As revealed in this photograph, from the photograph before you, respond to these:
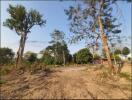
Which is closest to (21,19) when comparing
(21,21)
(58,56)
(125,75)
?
(21,21)

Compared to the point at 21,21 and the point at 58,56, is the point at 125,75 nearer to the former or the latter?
the point at 21,21

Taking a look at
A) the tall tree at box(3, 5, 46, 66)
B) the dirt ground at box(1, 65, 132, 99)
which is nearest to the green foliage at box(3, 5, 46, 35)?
the tall tree at box(3, 5, 46, 66)

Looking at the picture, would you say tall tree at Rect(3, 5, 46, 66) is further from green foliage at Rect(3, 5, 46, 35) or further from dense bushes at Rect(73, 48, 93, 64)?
dense bushes at Rect(73, 48, 93, 64)

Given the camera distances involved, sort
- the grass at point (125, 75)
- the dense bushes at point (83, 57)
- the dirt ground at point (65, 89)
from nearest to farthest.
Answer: the dirt ground at point (65, 89) < the grass at point (125, 75) < the dense bushes at point (83, 57)

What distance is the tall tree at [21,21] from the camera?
2777 cm

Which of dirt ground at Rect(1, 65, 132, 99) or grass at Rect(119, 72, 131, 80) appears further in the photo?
grass at Rect(119, 72, 131, 80)

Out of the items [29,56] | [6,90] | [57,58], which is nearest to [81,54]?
[57,58]

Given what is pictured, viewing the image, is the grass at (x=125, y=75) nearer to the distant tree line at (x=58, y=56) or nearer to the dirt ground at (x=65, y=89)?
the dirt ground at (x=65, y=89)

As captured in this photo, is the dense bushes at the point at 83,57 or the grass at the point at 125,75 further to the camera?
the dense bushes at the point at 83,57

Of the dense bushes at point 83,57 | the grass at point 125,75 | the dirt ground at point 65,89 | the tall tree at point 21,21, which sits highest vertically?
the tall tree at point 21,21

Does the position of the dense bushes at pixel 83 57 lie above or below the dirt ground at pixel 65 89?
above

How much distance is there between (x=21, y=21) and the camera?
28562 mm

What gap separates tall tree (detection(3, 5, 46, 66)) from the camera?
91.1ft

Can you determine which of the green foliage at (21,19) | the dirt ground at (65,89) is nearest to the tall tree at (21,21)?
the green foliage at (21,19)
